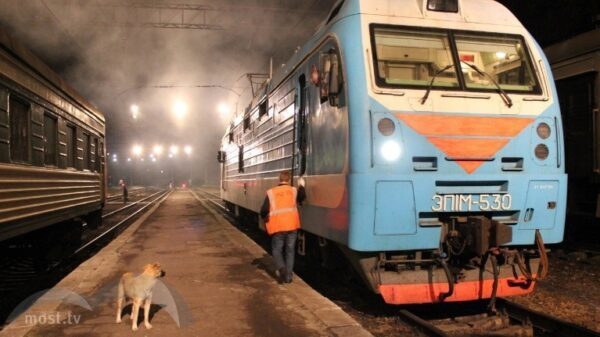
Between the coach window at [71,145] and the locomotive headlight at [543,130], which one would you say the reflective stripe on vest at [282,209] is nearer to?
Result: the locomotive headlight at [543,130]

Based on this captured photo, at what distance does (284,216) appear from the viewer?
670cm

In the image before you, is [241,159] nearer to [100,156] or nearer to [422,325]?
[100,156]

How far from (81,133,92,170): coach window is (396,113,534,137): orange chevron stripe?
7076 mm

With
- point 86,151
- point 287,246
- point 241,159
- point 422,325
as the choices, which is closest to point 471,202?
point 422,325

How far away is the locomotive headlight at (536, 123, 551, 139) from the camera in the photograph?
17.9ft

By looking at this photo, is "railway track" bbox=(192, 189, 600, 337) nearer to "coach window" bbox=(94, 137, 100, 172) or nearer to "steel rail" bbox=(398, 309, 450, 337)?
"steel rail" bbox=(398, 309, 450, 337)

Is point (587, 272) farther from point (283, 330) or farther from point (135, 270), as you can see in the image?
point (135, 270)

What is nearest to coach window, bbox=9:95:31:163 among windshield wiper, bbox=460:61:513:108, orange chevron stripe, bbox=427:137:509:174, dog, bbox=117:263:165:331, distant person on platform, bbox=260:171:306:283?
dog, bbox=117:263:165:331

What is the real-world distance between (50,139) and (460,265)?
5.71 meters

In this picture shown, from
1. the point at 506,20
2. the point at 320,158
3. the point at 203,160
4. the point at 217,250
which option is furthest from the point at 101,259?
the point at 203,160

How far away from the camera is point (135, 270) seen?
7930 millimetres

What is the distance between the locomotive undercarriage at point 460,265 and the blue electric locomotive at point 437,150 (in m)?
0.01

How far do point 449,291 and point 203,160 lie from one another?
87114mm

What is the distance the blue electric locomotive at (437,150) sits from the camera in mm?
5047
